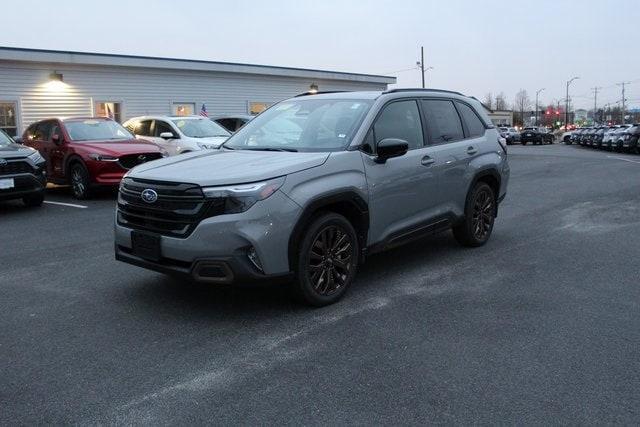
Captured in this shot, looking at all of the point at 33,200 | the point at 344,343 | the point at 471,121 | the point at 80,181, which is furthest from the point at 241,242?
the point at 80,181

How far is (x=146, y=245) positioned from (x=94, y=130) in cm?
890

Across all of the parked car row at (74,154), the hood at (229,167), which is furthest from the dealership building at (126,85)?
the hood at (229,167)

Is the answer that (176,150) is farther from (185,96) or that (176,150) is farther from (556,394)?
(556,394)

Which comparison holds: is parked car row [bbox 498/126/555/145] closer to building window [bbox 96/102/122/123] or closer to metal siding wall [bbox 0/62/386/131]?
metal siding wall [bbox 0/62/386/131]

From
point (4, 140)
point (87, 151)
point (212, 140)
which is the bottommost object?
point (87, 151)

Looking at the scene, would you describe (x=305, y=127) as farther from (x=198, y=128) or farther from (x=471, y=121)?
(x=198, y=128)

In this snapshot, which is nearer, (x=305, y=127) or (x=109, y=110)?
(x=305, y=127)

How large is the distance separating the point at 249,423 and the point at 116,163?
9.16 metres

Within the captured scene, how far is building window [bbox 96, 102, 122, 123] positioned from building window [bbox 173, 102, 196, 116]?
2.35m

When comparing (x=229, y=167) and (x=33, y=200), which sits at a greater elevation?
(x=229, y=167)

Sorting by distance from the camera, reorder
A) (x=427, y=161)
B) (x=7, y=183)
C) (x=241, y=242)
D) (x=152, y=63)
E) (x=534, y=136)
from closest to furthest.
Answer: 1. (x=241, y=242)
2. (x=427, y=161)
3. (x=7, y=183)
4. (x=152, y=63)
5. (x=534, y=136)

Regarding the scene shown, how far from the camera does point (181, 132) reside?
14.4m

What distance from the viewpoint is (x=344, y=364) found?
3.81m

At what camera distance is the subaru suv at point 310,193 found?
432 cm
